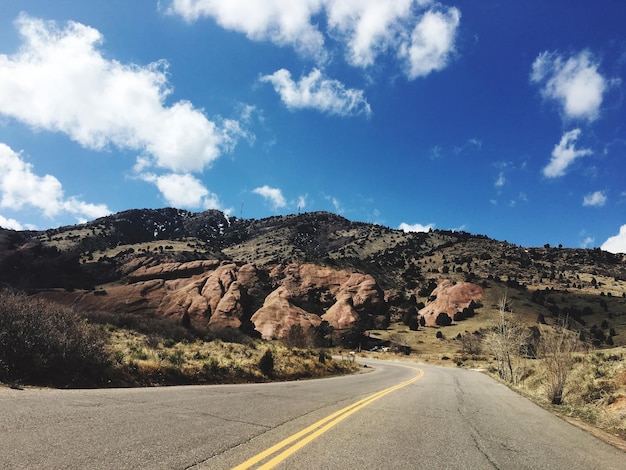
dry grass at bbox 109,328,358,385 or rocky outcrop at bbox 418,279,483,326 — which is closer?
dry grass at bbox 109,328,358,385

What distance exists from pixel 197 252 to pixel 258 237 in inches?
2209

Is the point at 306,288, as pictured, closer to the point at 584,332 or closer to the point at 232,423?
the point at 584,332

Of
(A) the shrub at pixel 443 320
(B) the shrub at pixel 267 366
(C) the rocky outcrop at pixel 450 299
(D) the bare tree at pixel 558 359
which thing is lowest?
(B) the shrub at pixel 267 366

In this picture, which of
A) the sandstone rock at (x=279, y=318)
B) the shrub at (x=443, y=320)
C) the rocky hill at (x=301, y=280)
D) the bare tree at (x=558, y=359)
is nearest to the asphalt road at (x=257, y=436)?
the bare tree at (x=558, y=359)

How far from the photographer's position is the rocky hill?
66.8 m

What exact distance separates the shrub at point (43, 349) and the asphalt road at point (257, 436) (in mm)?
1593

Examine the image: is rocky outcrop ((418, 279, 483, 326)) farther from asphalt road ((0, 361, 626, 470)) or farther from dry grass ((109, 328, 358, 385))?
asphalt road ((0, 361, 626, 470))

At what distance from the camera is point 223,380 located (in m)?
15.2

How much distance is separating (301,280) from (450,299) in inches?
1332

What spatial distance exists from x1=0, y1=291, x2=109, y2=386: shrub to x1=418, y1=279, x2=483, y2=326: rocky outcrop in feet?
253

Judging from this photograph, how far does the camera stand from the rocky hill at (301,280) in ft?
219

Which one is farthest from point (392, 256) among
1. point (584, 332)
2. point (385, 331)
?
point (584, 332)

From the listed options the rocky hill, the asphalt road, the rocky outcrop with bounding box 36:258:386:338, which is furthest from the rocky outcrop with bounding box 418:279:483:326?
the asphalt road

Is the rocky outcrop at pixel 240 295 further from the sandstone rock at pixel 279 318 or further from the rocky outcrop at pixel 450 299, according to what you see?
the rocky outcrop at pixel 450 299
